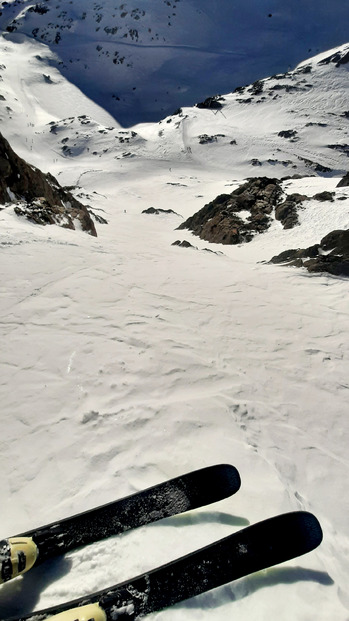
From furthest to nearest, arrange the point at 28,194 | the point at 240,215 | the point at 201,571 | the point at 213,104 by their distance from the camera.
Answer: the point at 213,104, the point at 240,215, the point at 28,194, the point at 201,571

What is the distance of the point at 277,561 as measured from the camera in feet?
7.67

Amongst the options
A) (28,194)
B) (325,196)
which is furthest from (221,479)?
(325,196)

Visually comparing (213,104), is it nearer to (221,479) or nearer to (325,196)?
(325,196)

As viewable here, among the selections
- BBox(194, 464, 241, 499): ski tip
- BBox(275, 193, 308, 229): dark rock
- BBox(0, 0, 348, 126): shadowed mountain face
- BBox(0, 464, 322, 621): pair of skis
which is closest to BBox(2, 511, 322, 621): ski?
BBox(0, 464, 322, 621): pair of skis

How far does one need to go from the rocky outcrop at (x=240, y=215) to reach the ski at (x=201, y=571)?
55.6 feet

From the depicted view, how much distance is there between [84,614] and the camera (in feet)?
6.37

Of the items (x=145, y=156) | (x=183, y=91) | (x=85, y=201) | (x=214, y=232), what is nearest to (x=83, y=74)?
(x=183, y=91)

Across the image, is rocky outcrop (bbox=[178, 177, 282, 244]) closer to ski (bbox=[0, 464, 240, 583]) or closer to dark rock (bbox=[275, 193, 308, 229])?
dark rock (bbox=[275, 193, 308, 229])

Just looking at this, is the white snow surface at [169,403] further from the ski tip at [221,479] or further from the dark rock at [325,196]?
the dark rock at [325,196]

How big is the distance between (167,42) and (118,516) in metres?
155

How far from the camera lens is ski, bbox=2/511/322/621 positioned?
201cm

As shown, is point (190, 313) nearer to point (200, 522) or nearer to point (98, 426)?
point (98, 426)

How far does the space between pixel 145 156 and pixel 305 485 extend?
2492 inches

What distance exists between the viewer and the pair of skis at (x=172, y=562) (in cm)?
206
